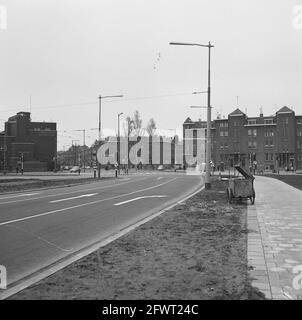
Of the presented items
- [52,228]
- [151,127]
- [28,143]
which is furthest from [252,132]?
[52,228]

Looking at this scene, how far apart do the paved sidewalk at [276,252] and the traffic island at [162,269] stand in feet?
0.62

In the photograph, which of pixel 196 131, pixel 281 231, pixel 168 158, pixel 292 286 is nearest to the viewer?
pixel 292 286

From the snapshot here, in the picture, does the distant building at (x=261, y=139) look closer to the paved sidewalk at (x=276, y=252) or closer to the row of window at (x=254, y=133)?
the row of window at (x=254, y=133)

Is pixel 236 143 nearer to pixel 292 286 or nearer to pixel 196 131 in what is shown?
pixel 196 131

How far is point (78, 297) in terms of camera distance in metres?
5.16

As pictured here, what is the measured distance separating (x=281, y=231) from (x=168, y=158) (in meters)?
107

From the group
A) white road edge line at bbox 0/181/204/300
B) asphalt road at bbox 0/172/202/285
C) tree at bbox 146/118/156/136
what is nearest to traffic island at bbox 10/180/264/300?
white road edge line at bbox 0/181/204/300

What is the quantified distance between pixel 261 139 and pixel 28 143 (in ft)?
188

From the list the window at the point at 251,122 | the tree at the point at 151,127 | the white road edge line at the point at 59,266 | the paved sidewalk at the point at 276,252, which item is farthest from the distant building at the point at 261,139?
the white road edge line at the point at 59,266

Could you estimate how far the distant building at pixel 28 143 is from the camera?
340 feet

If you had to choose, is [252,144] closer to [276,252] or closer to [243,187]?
[243,187]

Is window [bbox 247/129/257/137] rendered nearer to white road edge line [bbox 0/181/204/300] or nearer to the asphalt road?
the asphalt road

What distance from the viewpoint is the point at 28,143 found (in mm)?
107062
